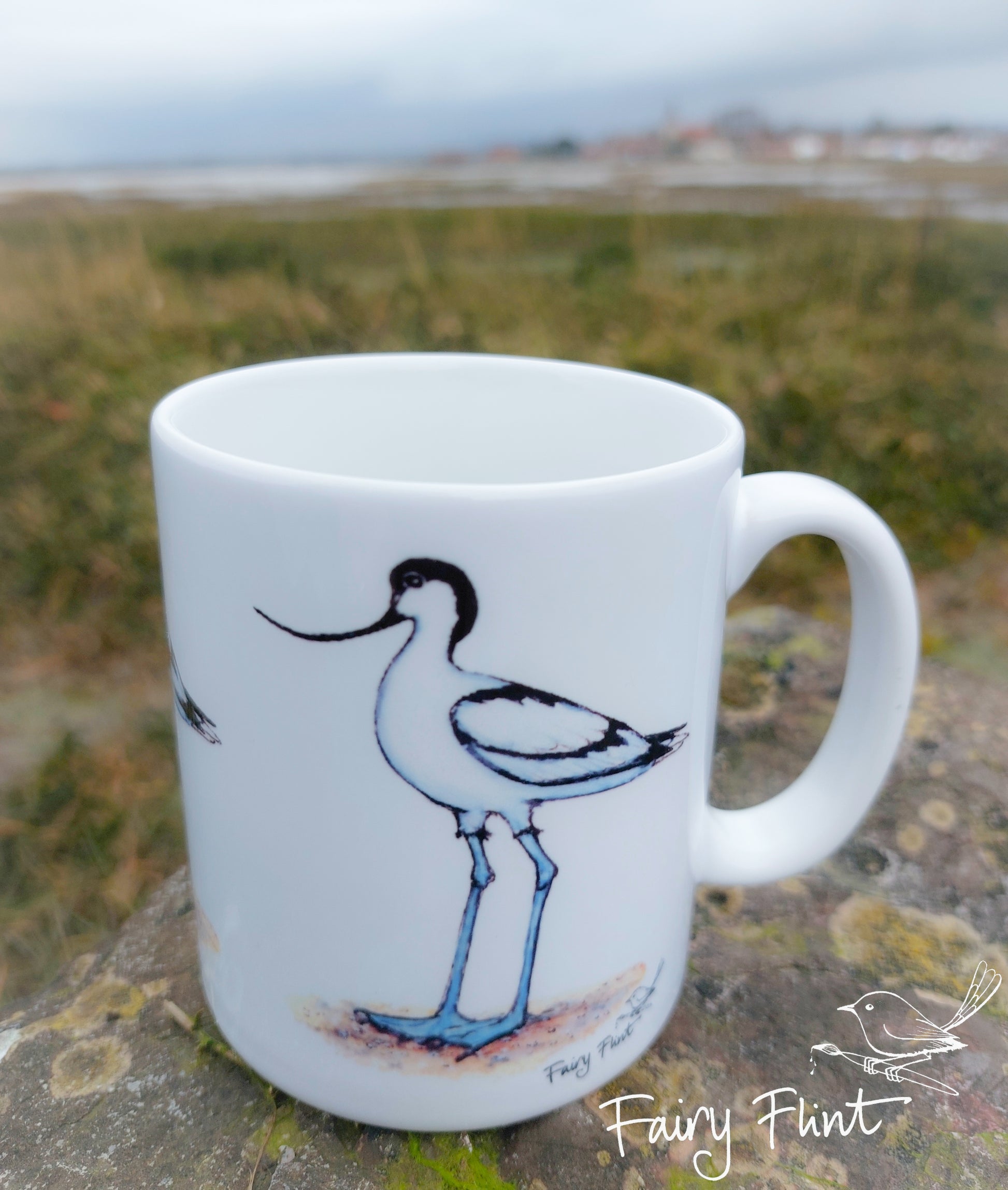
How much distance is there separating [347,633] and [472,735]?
3.3 inches

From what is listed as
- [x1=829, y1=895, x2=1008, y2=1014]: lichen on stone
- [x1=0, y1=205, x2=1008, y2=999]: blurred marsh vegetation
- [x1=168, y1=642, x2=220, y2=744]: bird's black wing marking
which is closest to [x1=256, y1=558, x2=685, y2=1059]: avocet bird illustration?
[x1=168, y1=642, x2=220, y2=744]: bird's black wing marking

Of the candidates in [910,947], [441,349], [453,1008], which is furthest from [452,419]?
[441,349]

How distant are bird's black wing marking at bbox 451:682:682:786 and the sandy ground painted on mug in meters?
0.17

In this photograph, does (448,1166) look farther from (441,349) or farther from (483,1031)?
(441,349)

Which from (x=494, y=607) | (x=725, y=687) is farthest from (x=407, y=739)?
(x=725, y=687)

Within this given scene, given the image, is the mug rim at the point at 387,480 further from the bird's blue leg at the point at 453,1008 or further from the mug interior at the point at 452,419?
the bird's blue leg at the point at 453,1008

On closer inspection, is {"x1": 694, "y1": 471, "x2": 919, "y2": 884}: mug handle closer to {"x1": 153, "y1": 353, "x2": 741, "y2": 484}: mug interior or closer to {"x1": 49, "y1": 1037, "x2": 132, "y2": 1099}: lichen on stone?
{"x1": 153, "y1": 353, "x2": 741, "y2": 484}: mug interior

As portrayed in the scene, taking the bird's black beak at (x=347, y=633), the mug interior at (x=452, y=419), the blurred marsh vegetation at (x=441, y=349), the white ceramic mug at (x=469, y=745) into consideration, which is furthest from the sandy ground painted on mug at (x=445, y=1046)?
the blurred marsh vegetation at (x=441, y=349)

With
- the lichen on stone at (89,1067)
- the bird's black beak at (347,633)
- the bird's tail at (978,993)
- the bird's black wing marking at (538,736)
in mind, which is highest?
the bird's black beak at (347,633)

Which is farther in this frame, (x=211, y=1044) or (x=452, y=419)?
(x=452, y=419)

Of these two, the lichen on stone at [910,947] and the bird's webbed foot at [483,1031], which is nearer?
the bird's webbed foot at [483,1031]

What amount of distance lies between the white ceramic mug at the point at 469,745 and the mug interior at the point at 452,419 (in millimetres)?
11

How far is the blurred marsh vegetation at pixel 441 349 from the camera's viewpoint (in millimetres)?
1616

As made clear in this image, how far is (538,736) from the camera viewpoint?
1.74ft
